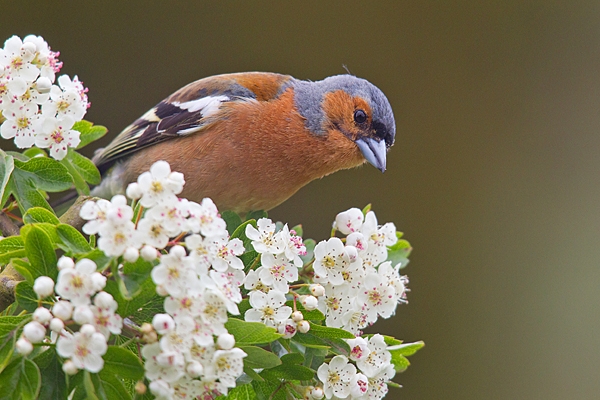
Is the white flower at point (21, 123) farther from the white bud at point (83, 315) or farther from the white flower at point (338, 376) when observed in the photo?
the white flower at point (338, 376)

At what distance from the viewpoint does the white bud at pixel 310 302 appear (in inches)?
55.3

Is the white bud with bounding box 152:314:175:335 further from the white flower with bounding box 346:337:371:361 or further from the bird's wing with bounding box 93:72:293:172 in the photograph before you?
the bird's wing with bounding box 93:72:293:172

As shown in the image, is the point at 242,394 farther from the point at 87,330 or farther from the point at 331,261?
the point at 87,330

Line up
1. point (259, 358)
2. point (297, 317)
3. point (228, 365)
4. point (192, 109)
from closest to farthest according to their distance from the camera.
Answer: point (228, 365) < point (259, 358) < point (297, 317) < point (192, 109)

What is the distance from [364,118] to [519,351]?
10.4 ft

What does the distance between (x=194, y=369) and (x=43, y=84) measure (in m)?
0.82

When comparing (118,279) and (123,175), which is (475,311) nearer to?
(123,175)

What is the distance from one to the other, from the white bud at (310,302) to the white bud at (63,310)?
19.6 inches

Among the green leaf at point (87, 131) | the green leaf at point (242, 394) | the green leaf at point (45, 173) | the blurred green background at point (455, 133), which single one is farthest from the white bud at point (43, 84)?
the blurred green background at point (455, 133)

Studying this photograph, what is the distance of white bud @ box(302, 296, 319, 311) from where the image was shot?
1405 mm

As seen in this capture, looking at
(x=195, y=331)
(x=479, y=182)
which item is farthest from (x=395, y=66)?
(x=195, y=331)

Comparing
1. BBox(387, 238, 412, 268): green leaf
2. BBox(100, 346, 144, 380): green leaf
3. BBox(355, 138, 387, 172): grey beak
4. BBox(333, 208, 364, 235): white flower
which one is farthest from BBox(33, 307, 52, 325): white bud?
BBox(355, 138, 387, 172): grey beak

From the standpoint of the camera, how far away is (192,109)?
267 cm

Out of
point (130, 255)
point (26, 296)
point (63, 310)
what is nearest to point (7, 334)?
point (26, 296)
